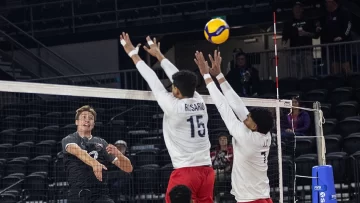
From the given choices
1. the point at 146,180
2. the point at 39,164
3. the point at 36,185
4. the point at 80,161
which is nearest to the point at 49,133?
the point at 39,164

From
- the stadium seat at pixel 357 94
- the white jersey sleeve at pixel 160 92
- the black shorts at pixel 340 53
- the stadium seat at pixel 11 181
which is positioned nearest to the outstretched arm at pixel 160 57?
the white jersey sleeve at pixel 160 92

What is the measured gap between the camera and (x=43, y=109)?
62.9 feet

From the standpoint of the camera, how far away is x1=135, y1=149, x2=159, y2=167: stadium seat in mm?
15055

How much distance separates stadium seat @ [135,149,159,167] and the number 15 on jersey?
21.8 ft

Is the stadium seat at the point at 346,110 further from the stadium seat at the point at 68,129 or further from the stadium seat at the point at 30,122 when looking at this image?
the stadium seat at the point at 30,122

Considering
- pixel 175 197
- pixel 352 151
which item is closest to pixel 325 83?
pixel 352 151

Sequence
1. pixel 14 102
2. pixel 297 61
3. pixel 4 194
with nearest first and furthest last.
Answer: pixel 4 194, pixel 297 61, pixel 14 102

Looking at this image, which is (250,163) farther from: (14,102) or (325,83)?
(14,102)

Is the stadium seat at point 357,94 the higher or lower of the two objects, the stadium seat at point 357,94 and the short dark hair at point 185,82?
the higher

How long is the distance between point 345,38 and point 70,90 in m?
10.0

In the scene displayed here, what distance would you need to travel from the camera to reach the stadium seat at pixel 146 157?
15.1 m

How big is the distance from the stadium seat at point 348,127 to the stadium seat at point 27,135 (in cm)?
663

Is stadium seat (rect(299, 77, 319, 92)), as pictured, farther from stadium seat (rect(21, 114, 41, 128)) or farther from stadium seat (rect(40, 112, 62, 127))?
stadium seat (rect(21, 114, 41, 128))

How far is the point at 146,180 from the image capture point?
14156mm
